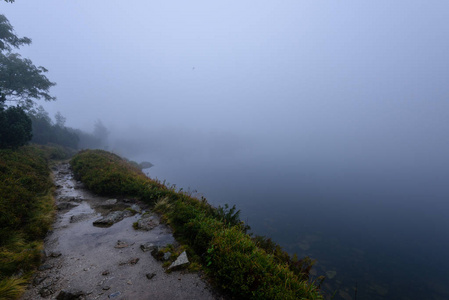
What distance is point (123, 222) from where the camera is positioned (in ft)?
25.8

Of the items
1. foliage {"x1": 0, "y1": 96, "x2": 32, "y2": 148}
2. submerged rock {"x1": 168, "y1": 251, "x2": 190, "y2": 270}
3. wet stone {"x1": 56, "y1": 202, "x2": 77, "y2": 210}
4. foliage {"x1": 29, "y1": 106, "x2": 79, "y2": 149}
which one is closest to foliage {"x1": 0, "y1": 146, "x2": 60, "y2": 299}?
wet stone {"x1": 56, "y1": 202, "x2": 77, "y2": 210}

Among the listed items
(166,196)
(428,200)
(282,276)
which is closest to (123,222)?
(166,196)

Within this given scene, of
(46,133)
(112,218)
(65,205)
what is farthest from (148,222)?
(46,133)

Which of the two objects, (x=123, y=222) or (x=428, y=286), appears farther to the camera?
(x=428, y=286)

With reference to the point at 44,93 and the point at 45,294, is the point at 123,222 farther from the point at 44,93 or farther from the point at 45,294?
the point at 44,93

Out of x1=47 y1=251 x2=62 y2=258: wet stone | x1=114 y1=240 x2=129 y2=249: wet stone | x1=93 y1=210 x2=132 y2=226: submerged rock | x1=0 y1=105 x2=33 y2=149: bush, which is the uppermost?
x1=0 y1=105 x2=33 y2=149: bush

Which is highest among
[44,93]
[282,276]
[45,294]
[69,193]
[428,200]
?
[44,93]

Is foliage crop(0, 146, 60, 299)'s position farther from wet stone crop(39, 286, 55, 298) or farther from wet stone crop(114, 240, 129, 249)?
wet stone crop(114, 240, 129, 249)

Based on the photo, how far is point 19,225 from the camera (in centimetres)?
624

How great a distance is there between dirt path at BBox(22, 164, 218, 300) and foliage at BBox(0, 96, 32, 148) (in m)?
12.3

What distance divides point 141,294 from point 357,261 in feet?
74.7

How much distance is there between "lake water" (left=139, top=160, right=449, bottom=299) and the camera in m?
15.1

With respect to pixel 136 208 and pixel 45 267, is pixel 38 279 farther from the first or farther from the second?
pixel 136 208

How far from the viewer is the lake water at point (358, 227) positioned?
15141 millimetres
